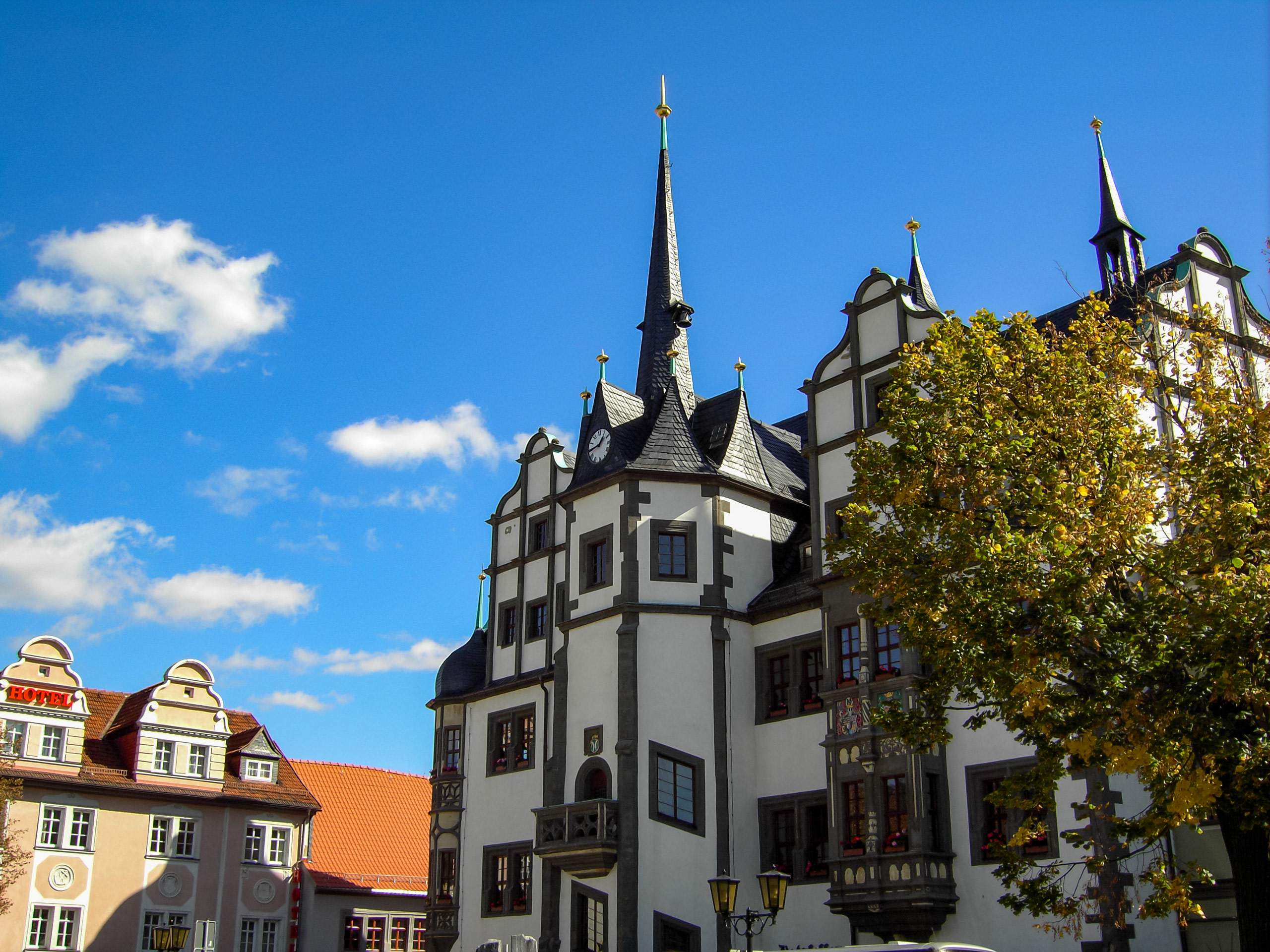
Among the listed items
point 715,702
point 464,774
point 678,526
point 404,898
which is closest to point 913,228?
point 678,526

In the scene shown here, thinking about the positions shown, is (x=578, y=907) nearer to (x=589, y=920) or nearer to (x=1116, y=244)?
(x=589, y=920)

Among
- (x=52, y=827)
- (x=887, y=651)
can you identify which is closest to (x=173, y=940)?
(x=52, y=827)

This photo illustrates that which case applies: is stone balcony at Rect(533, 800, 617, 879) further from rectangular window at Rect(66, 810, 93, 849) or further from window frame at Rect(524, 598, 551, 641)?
rectangular window at Rect(66, 810, 93, 849)

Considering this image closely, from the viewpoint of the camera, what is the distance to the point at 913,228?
122 feet

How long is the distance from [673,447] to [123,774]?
22429 millimetres

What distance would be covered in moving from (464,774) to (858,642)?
1401cm

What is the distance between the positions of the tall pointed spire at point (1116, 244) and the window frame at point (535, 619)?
1743cm

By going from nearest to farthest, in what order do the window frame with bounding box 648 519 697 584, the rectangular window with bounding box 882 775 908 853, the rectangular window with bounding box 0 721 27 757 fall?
the rectangular window with bounding box 882 775 908 853 → the window frame with bounding box 648 519 697 584 → the rectangular window with bounding box 0 721 27 757

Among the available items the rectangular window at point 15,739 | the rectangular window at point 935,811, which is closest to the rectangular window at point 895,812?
the rectangular window at point 935,811

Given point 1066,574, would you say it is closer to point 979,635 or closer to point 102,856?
point 979,635

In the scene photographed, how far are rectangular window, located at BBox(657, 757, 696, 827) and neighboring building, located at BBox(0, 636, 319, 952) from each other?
17.6m

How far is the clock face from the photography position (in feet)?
115

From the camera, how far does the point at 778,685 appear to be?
32.1 meters

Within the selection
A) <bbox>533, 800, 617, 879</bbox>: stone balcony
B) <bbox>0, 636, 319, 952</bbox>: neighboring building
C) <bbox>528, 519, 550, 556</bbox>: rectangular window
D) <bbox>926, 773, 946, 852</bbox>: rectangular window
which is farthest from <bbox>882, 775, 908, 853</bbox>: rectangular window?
<bbox>0, 636, 319, 952</bbox>: neighboring building
